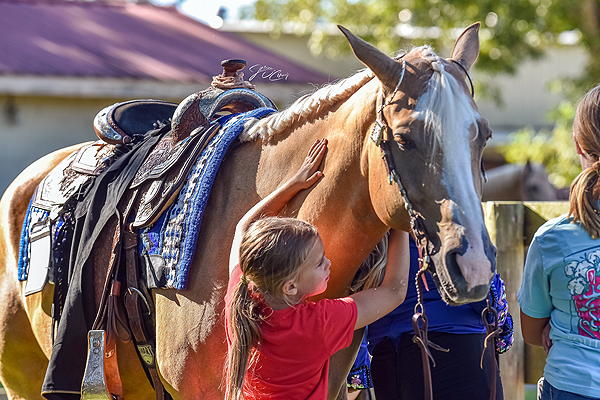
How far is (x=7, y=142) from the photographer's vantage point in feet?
25.1

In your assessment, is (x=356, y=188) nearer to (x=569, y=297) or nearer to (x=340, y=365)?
(x=340, y=365)

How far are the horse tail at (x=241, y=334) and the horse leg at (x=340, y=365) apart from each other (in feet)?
1.21

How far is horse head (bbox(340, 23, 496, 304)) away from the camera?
56.9 inches

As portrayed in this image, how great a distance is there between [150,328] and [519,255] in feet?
6.72

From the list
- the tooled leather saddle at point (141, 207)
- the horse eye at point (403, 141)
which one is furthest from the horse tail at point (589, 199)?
the tooled leather saddle at point (141, 207)

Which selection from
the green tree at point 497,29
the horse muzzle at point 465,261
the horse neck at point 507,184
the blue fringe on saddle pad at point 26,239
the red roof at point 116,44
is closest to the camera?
the horse muzzle at point 465,261

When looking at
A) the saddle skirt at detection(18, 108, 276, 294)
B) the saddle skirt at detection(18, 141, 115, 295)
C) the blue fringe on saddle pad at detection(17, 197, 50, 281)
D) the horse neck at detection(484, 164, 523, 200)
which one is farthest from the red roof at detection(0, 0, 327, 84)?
the saddle skirt at detection(18, 108, 276, 294)

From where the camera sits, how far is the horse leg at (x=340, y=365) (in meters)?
1.96

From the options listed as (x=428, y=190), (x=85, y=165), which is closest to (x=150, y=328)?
(x=85, y=165)

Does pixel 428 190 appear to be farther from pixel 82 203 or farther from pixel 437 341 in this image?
pixel 82 203

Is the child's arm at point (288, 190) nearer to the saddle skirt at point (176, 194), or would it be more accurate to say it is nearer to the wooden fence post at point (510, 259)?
the saddle skirt at point (176, 194)

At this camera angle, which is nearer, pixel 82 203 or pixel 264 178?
pixel 264 178

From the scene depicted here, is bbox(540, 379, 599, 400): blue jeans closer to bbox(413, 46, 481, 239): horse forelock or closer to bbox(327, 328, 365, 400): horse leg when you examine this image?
bbox(327, 328, 365, 400): horse leg

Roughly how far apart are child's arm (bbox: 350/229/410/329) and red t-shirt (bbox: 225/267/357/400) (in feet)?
0.18
